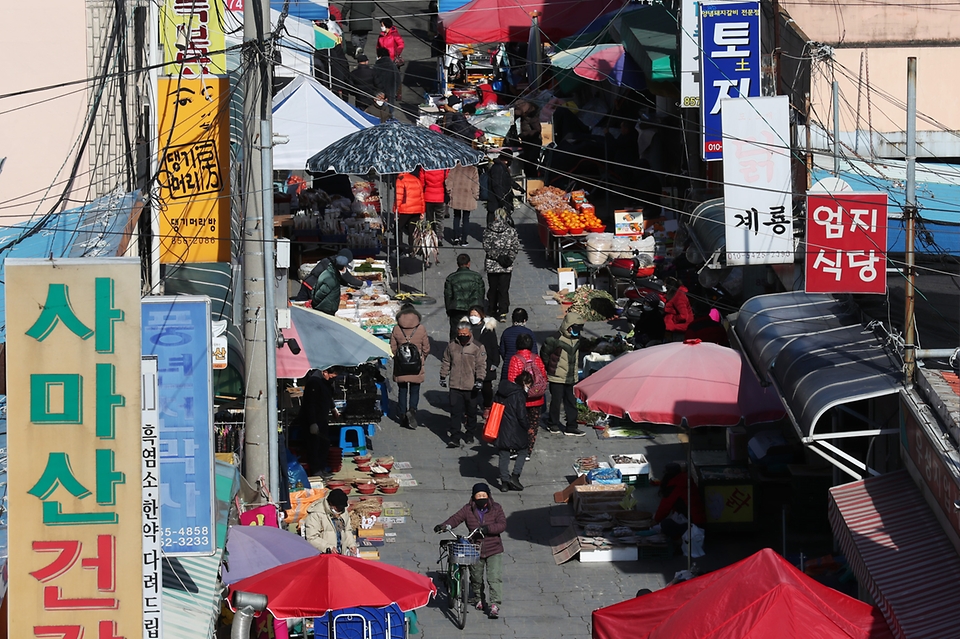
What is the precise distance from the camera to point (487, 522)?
1353 cm

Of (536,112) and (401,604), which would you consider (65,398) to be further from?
(536,112)

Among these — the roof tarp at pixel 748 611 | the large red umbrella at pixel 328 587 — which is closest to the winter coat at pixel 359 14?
the large red umbrella at pixel 328 587

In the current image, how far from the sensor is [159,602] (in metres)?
8.07

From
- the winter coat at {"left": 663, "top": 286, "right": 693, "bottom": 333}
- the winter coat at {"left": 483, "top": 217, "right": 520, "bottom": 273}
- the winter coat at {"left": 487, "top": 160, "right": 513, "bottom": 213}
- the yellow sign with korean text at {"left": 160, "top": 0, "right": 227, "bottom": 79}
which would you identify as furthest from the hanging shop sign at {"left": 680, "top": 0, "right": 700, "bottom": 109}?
the yellow sign with korean text at {"left": 160, "top": 0, "right": 227, "bottom": 79}

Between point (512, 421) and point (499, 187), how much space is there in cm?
841

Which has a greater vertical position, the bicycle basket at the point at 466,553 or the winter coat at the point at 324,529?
the winter coat at the point at 324,529

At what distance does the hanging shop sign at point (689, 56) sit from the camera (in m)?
19.6

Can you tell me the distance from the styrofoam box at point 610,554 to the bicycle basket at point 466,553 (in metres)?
1.88

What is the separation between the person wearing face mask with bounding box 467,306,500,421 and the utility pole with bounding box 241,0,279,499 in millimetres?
4968

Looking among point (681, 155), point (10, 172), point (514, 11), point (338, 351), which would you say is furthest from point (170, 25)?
point (514, 11)

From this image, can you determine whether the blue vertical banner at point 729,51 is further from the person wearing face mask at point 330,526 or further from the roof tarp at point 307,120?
the person wearing face mask at point 330,526

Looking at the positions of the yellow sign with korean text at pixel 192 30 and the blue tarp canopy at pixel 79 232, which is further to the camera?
the yellow sign with korean text at pixel 192 30

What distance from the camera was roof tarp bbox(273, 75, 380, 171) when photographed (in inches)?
890

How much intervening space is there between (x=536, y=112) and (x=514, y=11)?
511cm
